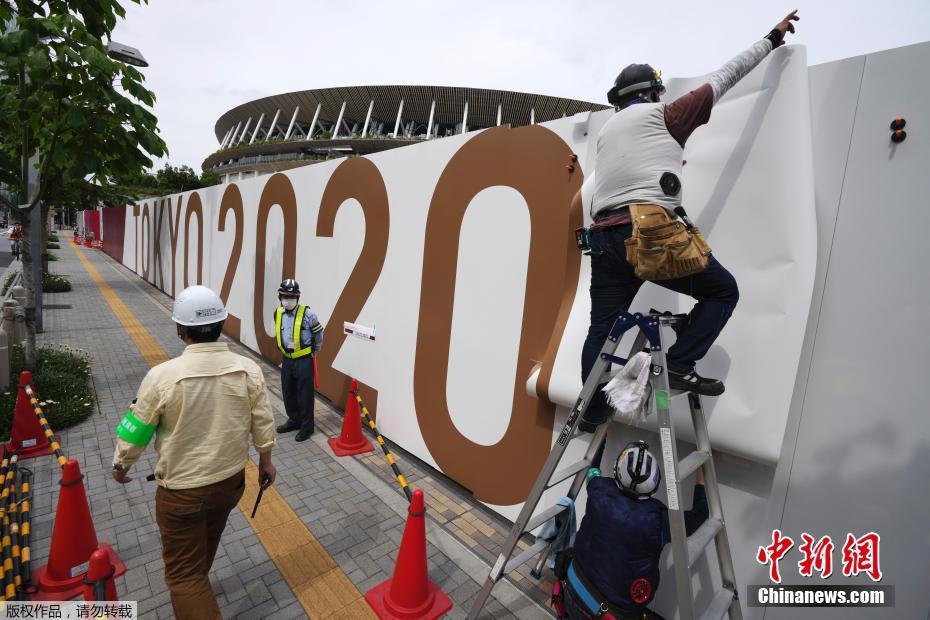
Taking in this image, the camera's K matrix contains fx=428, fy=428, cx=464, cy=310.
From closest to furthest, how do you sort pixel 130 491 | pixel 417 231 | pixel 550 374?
1. pixel 550 374
2. pixel 130 491
3. pixel 417 231

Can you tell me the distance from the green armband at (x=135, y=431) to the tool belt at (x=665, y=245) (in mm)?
2716

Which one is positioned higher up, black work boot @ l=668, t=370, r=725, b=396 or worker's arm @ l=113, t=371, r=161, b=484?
black work boot @ l=668, t=370, r=725, b=396

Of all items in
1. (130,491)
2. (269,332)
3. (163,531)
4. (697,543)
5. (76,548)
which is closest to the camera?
(697,543)

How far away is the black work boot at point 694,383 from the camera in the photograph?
2.18 m

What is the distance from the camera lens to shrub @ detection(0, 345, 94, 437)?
515 centimetres

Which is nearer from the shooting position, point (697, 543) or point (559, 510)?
point (697, 543)

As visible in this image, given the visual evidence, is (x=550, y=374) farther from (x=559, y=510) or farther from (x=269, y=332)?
(x=269, y=332)

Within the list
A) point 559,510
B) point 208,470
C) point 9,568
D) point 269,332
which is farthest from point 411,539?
point 269,332

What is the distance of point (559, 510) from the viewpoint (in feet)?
9.25

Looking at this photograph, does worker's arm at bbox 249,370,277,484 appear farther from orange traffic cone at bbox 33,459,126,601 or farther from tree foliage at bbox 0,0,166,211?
tree foliage at bbox 0,0,166,211

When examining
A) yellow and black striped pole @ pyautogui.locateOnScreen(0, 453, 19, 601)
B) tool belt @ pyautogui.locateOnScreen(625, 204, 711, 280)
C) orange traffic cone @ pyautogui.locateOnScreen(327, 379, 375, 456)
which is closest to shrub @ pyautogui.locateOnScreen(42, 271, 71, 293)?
yellow and black striped pole @ pyautogui.locateOnScreen(0, 453, 19, 601)

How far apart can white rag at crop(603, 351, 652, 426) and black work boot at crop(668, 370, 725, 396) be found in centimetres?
13

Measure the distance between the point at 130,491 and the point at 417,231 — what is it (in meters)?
3.86

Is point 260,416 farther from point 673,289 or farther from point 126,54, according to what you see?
point 126,54
